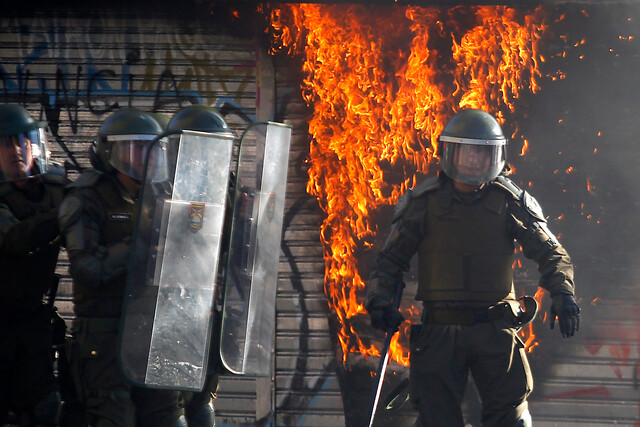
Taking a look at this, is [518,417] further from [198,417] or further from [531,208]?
[198,417]

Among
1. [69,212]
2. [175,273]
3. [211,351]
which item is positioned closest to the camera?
[175,273]

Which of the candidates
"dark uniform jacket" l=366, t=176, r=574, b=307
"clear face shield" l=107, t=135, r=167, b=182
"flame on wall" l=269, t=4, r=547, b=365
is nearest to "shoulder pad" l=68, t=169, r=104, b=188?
"clear face shield" l=107, t=135, r=167, b=182

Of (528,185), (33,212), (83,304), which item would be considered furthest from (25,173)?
(528,185)

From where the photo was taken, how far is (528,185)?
256 inches

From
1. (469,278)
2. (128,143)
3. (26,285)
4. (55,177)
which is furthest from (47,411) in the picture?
(469,278)

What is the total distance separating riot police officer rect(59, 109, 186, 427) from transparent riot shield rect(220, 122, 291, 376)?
0.47 m

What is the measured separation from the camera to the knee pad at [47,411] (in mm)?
4543

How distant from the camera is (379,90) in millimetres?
6586

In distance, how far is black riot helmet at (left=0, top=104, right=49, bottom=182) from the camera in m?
4.60

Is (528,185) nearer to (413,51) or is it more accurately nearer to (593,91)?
(593,91)

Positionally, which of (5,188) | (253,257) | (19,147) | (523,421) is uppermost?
(19,147)

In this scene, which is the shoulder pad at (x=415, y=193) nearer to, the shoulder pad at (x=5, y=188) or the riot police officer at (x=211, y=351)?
the riot police officer at (x=211, y=351)

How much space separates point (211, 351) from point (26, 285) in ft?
3.60

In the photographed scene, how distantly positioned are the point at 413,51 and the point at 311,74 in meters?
0.84
